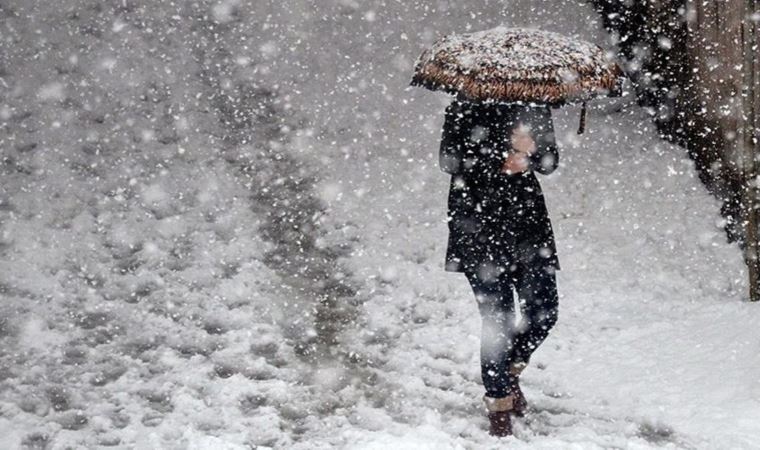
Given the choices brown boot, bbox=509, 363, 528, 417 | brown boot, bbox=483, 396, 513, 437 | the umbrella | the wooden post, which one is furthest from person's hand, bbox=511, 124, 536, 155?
the wooden post

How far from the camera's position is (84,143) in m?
8.62

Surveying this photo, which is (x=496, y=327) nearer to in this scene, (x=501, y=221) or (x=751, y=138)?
(x=501, y=221)

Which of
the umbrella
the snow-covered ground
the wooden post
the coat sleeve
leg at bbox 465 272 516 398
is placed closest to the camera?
the umbrella

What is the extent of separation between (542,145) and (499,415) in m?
1.42

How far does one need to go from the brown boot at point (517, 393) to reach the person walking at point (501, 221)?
119 mm

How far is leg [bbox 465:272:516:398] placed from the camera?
14.3ft

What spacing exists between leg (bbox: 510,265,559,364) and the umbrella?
0.90m

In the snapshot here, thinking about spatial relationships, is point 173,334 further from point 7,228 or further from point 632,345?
point 632,345

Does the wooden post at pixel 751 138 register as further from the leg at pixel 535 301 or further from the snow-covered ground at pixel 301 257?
the leg at pixel 535 301

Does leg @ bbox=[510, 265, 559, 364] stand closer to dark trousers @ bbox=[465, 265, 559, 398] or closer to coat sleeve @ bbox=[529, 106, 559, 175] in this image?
dark trousers @ bbox=[465, 265, 559, 398]

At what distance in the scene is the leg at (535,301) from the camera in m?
4.39

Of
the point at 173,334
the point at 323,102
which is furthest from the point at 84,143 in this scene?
the point at 173,334

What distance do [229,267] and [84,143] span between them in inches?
108

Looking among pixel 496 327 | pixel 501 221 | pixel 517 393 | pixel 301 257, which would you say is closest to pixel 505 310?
pixel 496 327
